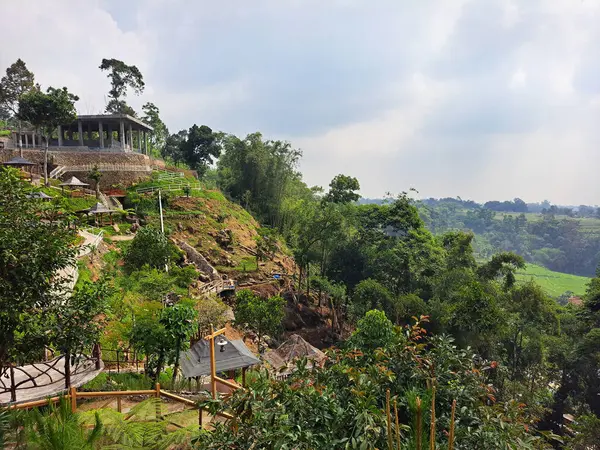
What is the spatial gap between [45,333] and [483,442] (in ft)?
18.7

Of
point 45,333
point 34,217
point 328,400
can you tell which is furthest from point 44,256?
point 328,400

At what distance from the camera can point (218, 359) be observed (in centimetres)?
1012

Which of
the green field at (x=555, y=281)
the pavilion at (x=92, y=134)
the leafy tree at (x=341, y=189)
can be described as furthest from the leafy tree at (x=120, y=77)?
the green field at (x=555, y=281)

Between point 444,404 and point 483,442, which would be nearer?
point 483,442

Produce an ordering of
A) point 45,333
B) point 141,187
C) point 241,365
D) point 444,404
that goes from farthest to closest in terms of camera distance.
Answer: point 141,187
point 241,365
point 45,333
point 444,404

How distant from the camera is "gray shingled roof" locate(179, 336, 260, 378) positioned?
384 inches

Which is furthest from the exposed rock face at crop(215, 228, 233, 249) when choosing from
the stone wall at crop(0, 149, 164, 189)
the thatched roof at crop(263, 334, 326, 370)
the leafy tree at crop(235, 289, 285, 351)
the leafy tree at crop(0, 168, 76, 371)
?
the leafy tree at crop(0, 168, 76, 371)

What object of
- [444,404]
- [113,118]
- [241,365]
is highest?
[113,118]

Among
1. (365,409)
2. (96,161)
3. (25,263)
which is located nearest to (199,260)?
(96,161)

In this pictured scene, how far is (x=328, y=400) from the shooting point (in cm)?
362

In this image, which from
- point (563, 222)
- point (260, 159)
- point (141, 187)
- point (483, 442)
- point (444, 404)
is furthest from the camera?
point (563, 222)

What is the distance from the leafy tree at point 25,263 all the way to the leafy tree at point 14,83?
135 feet

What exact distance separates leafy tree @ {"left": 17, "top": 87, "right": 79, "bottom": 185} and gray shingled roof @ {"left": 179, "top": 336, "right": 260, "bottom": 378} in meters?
23.1

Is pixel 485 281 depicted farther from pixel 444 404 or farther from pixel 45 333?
pixel 45 333
